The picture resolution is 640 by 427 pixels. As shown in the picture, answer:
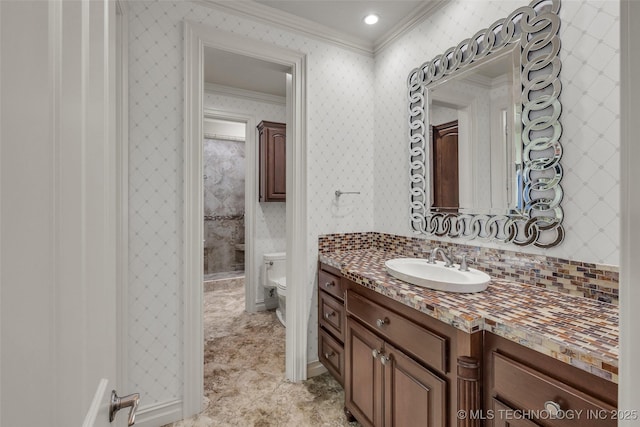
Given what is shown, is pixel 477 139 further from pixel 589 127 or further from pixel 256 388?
pixel 256 388

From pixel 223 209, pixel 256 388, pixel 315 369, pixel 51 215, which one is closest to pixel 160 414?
pixel 256 388

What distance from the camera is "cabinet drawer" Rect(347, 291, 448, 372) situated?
109 centimetres

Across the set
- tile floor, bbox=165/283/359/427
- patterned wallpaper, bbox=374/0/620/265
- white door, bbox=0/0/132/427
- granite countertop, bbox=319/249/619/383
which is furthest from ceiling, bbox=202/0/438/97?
tile floor, bbox=165/283/359/427

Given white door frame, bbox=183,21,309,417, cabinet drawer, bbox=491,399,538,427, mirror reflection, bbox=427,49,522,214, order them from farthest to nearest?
white door frame, bbox=183,21,309,417
mirror reflection, bbox=427,49,522,214
cabinet drawer, bbox=491,399,538,427

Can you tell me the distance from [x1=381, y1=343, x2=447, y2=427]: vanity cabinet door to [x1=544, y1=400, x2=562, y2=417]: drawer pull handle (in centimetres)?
32

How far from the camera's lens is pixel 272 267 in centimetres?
336

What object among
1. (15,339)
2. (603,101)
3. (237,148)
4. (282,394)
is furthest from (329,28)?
(237,148)

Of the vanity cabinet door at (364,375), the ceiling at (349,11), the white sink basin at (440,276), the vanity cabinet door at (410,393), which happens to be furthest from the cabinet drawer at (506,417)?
the ceiling at (349,11)

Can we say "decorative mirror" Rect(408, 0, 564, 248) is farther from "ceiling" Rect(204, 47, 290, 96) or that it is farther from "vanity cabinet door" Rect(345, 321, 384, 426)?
"ceiling" Rect(204, 47, 290, 96)

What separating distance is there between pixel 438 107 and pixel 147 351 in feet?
7.67

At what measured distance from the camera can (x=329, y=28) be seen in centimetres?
222

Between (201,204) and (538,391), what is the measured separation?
1.79 m

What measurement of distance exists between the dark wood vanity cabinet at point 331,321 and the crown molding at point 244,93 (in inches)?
89.7

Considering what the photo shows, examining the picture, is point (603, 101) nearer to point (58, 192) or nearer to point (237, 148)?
point (58, 192)
